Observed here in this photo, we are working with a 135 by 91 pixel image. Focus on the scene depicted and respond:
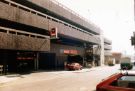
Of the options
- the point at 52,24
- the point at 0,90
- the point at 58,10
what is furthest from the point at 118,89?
the point at 58,10

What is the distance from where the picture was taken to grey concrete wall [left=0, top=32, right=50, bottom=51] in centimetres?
2641

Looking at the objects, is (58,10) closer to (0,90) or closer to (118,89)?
(0,90)

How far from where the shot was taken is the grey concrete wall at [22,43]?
2641cm

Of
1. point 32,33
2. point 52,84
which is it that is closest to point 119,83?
point 52,84

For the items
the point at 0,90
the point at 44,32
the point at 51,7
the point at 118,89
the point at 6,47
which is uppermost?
the point at 51,7

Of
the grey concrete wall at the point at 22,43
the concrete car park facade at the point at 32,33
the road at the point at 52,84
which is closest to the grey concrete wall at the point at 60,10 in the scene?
the concrete car park facade at the point at 32,33

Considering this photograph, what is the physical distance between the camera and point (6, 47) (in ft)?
87.3

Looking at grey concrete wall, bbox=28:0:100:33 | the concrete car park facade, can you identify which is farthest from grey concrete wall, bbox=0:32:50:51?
grey concrete wall, bbox=28:0:100:33

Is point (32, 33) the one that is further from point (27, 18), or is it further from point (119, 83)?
point (119, 83)

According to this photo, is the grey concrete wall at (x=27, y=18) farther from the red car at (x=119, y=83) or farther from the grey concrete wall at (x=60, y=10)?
the red car at (x=119, y=83)

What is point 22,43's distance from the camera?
29594 millimetres

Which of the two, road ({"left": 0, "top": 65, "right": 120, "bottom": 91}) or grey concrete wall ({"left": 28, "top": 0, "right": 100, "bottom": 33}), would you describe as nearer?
road ({"left": 0, "top": 65, "right": 120, "bottom": 91})

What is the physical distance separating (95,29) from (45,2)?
37035 millimetres

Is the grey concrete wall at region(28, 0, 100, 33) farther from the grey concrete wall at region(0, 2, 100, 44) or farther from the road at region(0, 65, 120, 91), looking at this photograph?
the road at region(0, 65, 120, 91)
